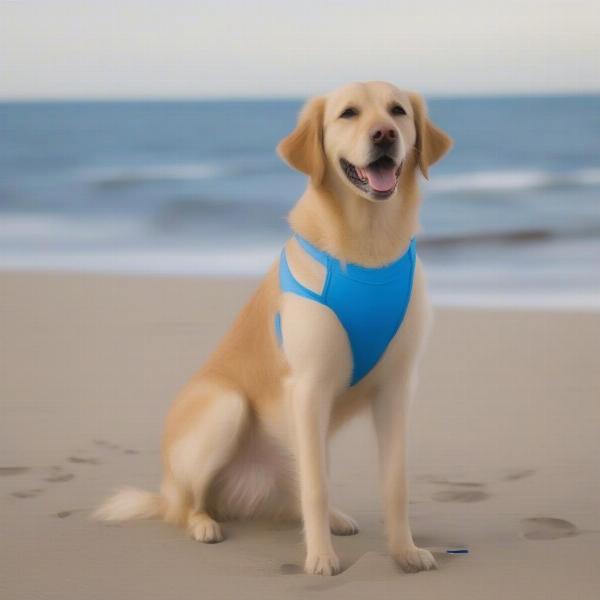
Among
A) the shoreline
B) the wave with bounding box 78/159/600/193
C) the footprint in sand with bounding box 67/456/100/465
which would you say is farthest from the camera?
the wave with bounding box 78/159/600/193

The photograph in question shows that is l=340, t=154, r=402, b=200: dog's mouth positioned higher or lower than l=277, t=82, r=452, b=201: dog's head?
lower

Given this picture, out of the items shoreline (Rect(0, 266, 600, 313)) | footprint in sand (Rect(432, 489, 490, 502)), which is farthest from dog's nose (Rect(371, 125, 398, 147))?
shoreline (Rect(0, 266, 600, 313))

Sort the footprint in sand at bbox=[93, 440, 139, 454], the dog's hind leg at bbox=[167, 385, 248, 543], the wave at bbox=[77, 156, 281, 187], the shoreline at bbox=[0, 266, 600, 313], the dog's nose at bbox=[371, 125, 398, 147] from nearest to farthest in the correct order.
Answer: the dog's nose at bbox=[371, 125, 398, 147], the dog's hind leg at bbox=[167, 385, 248, 543], the footprint in sand at bbox=[93, 440, 139, 454], the shoreline at bbox=[0, 266, 600, 313], the wave at bbox=[77, 156, 281, 187]

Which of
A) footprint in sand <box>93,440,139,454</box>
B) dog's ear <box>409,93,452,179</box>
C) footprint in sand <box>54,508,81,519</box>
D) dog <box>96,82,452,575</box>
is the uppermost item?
dog's ear <box>409,93,452,179</box>

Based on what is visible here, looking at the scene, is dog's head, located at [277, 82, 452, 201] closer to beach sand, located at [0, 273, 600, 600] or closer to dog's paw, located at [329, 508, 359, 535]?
beach sand, located at [0, 273, 600, 600]

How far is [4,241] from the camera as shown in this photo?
403 inches

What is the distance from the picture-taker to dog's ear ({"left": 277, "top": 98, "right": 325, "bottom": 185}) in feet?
9.72

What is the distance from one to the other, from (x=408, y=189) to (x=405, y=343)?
0.43 metres

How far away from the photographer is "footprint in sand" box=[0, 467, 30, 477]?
3877 millimetres

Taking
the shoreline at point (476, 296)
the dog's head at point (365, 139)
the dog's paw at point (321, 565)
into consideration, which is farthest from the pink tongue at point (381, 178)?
the shoreline at point (476, 296)

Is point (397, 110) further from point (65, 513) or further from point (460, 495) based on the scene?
point (65, 513)

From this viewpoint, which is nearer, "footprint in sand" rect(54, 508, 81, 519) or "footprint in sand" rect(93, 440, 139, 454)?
"footprint in sand" rect(54, 508, 81, 519)

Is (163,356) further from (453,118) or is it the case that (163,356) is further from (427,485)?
(453,118)

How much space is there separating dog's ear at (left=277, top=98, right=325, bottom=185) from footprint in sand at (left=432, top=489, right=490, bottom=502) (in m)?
1.26
